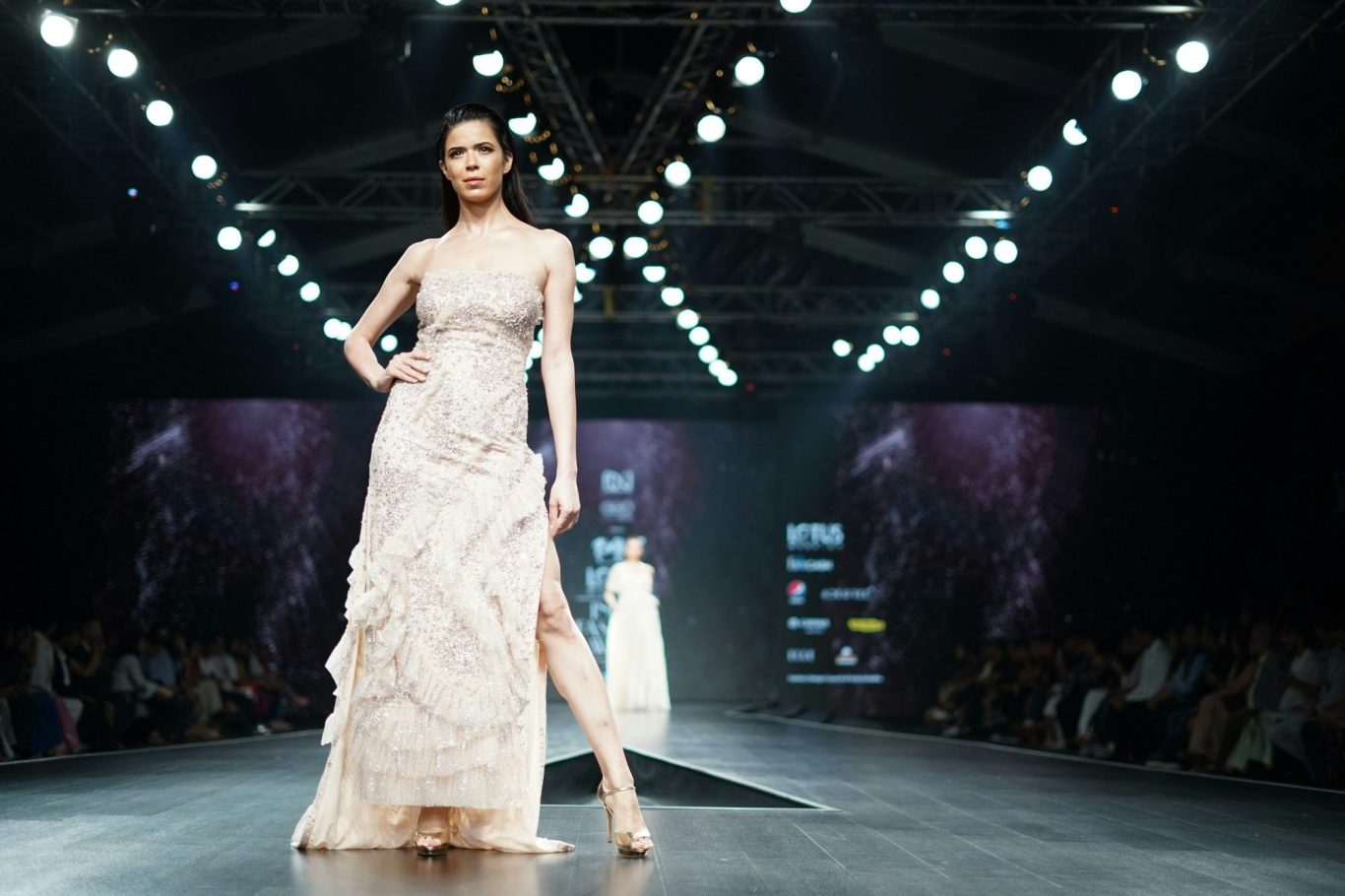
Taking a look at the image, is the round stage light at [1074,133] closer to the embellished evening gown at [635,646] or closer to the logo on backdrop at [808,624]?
the embellished evening gown at [635,646]

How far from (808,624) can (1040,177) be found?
659cm

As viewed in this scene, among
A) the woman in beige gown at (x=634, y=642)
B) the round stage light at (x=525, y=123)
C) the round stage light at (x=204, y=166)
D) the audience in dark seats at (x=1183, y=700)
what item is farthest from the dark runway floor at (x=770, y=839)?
the woman in beige gown at (x=634, y=642)

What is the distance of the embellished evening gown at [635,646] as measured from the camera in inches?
496

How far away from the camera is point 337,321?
11.9 m

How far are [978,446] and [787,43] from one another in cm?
666

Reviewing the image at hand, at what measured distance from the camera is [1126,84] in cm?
753

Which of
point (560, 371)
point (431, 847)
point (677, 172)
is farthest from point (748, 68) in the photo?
point (431, 847)

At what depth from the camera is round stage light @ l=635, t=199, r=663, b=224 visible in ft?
30.7

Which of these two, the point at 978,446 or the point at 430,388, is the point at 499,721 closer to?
the point at 430,388

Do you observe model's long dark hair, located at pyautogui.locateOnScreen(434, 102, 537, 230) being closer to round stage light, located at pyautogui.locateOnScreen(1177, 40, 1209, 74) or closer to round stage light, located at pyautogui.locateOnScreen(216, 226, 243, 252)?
round stage light, located at pyautogui.locateOnScreen(1177, 40, 1209, 74)

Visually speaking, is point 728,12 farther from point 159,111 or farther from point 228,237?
point 228,237

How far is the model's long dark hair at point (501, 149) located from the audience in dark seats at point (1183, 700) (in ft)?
16.4

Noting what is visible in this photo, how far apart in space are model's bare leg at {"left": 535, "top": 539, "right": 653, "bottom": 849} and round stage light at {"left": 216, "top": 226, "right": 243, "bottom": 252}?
294 inches

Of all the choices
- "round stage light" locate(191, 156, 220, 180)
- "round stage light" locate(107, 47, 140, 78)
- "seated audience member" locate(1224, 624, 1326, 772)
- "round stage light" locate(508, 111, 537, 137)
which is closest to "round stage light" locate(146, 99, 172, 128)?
"round stage light" locate(107, 47, 140, 78)
